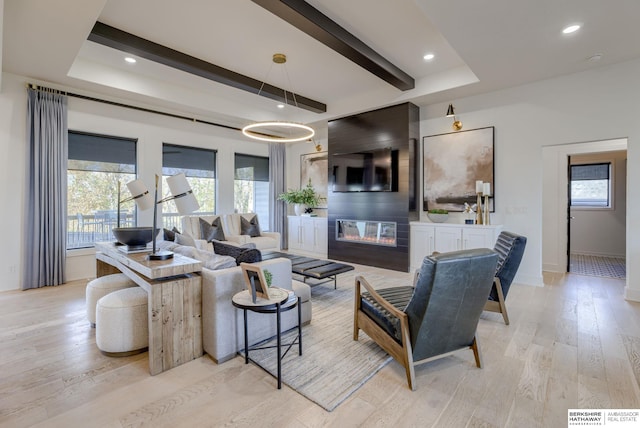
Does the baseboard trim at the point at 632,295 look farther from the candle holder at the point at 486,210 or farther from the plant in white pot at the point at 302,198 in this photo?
the plant in white pot at the point at 302,198

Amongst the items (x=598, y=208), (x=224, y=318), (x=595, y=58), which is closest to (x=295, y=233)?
(x=224, y=318)

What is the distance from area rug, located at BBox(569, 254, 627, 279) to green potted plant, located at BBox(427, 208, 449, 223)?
2533 millimetres

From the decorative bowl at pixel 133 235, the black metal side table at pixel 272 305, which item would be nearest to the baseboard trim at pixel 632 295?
the black metal side table at pixel 272 305

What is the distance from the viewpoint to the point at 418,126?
219 inches

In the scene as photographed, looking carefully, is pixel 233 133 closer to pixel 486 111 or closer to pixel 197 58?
pixel 197 58


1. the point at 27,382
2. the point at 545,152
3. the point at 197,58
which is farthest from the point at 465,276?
the point at 545,152

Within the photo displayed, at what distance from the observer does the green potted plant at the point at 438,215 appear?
5145 millimetres

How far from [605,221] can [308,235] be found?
21.3ft

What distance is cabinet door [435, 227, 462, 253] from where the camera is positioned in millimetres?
4846

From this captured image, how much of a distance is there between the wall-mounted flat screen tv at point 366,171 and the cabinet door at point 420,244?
839mm

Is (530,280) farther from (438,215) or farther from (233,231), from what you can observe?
(233,231)

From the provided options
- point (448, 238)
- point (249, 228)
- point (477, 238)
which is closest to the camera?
point (477, 238)

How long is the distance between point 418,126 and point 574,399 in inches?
181

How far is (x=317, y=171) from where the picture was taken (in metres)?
7.36
